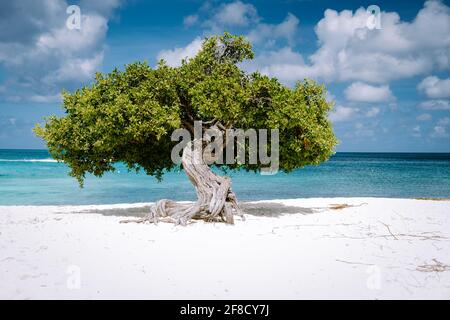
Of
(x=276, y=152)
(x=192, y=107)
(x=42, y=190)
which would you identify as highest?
(x=192, y=107)

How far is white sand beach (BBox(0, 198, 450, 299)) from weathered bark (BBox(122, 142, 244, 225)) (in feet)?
1.71

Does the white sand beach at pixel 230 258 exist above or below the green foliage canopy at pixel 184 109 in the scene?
below

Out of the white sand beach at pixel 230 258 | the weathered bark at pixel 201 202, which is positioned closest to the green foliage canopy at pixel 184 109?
the weathered bark at pixel 201 202

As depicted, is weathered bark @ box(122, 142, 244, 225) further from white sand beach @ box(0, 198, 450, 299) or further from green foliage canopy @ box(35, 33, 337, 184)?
green foliage canopy @ box(35, 33, 337, 184)

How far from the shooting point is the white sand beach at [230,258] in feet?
23.0

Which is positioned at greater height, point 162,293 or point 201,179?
point 201,179

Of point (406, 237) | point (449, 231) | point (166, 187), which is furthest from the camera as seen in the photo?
point (166, 187)

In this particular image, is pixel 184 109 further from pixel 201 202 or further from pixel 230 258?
pixel 230 258

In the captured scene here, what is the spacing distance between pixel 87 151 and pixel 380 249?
10177mm

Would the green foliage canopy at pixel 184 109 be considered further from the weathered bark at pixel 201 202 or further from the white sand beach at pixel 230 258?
the white sand beach at pixel 230 258

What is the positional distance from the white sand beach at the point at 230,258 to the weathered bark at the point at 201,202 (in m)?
0.52
